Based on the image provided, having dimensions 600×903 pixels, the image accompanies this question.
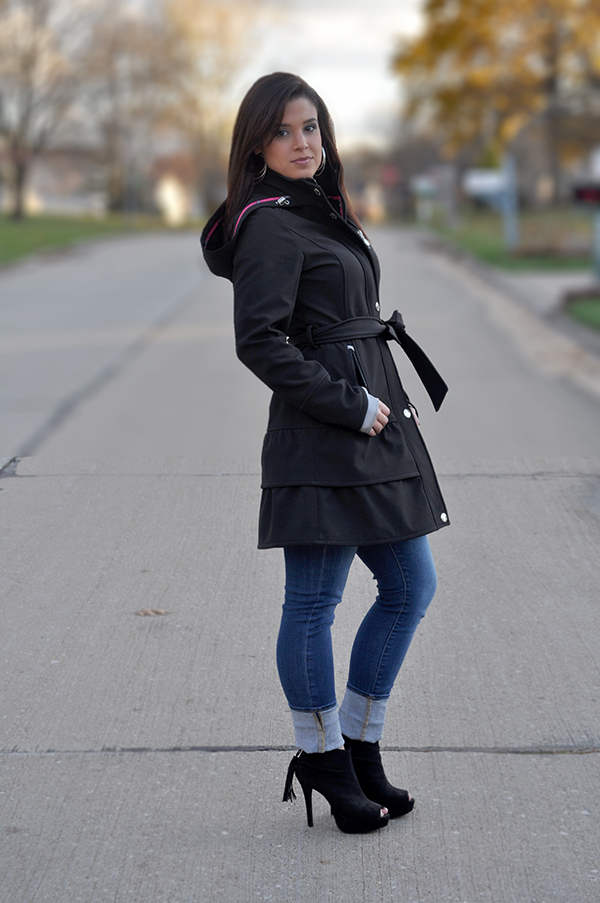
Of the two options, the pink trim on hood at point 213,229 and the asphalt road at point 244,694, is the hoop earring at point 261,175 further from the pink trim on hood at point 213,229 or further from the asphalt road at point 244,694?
the asphalt road at point 244,694

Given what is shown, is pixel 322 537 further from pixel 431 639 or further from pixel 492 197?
pixel 492 197

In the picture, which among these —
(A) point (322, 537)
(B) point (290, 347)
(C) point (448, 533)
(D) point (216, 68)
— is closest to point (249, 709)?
(A) point (322, 537)

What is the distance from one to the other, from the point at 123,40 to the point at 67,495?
4548cm

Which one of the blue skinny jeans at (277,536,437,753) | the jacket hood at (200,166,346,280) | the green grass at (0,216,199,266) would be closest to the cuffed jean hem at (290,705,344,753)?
the blue skinny jeans at (277,536,437,753)

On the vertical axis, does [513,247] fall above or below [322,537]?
below

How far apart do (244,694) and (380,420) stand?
1.26 meters

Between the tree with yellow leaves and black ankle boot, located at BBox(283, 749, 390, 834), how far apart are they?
3442 cm

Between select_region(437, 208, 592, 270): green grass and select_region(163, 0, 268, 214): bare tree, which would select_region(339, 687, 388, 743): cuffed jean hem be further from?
select_region(163, 0, 268, 214): bare tree

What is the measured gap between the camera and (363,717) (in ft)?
9.02

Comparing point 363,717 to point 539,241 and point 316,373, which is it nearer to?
point 316,373

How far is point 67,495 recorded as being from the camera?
5.21 metres

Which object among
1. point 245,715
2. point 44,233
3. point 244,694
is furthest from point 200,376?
point 44,233

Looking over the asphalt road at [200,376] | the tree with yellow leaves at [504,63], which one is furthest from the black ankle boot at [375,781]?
the tree with yellow leaves at [504,63]

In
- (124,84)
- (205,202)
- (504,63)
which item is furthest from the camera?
(205,202)
